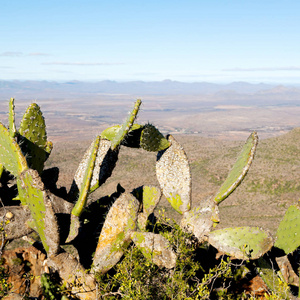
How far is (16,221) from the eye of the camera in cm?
424

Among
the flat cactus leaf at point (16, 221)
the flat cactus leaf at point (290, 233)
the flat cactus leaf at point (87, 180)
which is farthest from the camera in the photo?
the flat cactus leaf at point (290, 233)

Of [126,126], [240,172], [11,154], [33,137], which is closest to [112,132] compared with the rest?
[126,126]

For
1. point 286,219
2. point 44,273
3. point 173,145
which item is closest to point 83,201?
point 44,273

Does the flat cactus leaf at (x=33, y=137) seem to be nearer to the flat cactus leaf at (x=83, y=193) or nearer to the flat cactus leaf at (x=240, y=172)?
the flat cactus leaf at (x=83, y=193)

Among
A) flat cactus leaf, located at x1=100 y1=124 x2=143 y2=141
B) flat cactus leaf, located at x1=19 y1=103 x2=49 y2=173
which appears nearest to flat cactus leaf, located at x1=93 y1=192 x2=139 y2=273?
flat cactus leaf, located at x1=100 y1=124 x2=143 y2=141

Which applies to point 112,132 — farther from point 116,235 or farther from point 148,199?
point 116,235

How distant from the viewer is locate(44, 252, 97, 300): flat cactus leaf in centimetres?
381

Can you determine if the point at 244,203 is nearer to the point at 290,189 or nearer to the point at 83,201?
the point at 290,189

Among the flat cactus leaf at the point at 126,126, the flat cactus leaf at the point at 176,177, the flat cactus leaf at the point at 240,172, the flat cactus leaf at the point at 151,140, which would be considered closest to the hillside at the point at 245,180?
the flat cactus leaf at the point at 176,177

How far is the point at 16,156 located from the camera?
4.01 meters

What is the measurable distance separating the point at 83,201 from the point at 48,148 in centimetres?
206

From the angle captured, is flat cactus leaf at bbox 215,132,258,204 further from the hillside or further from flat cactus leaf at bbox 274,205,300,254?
the hillside

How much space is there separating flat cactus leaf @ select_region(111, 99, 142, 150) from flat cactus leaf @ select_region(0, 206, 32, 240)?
4.70ft

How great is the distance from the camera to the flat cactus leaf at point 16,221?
13.7ft
